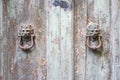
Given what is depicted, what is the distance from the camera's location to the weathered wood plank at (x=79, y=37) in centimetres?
212

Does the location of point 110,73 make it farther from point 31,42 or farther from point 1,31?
point 1,31

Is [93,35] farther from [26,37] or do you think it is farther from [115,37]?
[26,37]

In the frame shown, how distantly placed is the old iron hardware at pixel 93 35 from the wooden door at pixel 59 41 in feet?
0.09

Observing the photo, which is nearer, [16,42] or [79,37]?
[79,37]

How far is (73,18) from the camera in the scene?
83.7 inches

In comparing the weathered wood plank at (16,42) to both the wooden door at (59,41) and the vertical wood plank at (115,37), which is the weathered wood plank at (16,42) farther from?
the vertical wood plank at (115,37)

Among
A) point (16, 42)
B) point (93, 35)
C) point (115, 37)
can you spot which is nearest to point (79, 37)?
point (93, 35)

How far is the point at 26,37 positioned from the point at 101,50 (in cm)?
42

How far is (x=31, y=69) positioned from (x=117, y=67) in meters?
0.49

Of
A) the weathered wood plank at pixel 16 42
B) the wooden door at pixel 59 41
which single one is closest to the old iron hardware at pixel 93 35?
the wooden door at pixel 59 41

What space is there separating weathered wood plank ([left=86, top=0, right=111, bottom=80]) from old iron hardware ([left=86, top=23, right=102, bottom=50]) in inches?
1.1

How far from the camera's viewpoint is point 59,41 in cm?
214

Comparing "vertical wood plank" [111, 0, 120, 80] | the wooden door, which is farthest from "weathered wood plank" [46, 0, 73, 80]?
"vertical wood plank" [111, 0, 120, 80]

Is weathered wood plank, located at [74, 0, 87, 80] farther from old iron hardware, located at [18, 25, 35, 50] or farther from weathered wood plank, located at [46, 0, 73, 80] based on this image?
old iron hardware, located at [18, 25, 35, 50]
